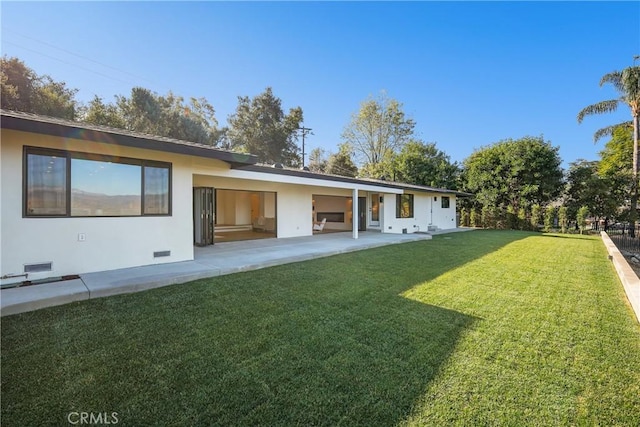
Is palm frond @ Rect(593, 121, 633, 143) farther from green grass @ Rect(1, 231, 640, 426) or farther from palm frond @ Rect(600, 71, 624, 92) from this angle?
green grass @ Rect(1, 231, 640, 426)

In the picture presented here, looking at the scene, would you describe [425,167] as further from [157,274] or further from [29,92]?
[29,92]

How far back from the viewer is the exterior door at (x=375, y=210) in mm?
14898

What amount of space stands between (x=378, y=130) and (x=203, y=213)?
25.2 metres

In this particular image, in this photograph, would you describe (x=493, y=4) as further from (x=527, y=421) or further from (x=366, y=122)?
(x=366, y=122)

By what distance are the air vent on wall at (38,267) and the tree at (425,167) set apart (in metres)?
23.2

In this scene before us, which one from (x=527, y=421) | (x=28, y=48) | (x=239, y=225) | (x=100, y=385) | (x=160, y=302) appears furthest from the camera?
(x=28, y=48)

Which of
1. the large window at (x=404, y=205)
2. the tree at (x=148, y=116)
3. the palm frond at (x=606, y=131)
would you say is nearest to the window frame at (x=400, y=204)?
the large window at (x=404, y=205)

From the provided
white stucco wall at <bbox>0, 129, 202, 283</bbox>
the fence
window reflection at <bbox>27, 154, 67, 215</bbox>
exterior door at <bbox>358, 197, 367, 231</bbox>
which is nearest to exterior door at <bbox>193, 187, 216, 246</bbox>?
white stucco wall at <bbox>0, 129, 202, 283</bbox>

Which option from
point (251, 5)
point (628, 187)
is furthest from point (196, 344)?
point (628, 187)

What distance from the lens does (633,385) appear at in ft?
8.28

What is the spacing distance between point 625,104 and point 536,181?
600cm

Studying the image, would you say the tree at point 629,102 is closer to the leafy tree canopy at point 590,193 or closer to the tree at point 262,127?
the leafy tree canopy at point 590,193

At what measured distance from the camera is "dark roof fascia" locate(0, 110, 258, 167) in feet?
13.8

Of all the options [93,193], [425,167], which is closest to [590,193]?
[425,167]
